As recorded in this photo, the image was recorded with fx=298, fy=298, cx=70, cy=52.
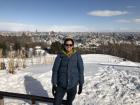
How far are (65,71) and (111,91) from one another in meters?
3.64

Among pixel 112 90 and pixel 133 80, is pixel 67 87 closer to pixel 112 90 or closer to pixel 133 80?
pixel 112 90

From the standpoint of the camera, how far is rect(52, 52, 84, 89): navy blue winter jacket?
4945 millimetres

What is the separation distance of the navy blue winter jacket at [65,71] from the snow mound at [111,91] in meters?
2.39

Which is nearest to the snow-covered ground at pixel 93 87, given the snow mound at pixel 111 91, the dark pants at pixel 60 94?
the snow mound at pixel 111 91

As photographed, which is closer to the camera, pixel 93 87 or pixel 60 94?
pixel 60 94

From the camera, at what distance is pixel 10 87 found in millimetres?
9648

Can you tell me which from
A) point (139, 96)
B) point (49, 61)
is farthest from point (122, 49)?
point (139, 96)

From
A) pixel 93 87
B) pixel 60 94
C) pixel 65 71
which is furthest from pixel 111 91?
pixel 65 71

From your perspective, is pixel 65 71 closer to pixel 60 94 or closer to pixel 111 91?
pixel 60 94

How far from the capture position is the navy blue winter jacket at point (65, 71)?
4.95 meters

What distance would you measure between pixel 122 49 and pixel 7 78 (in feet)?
109

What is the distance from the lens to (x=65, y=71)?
4957 millimetres

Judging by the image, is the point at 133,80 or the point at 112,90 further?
the point at 133,80

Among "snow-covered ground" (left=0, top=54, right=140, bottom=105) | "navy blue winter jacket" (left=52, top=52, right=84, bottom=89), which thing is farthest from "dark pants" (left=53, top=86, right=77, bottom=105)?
"snow-covered ground" (left=0, top=54, right=140, bottom=105)
